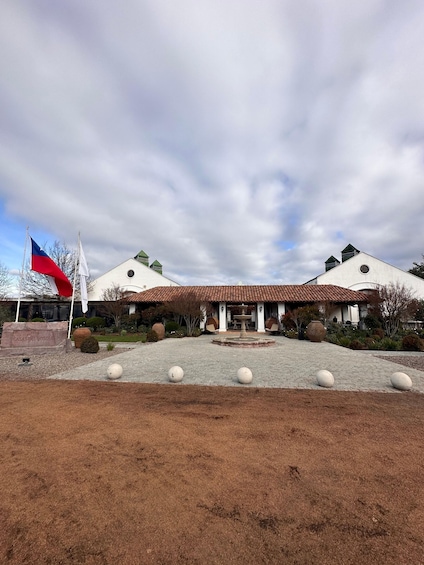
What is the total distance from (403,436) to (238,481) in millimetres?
2801

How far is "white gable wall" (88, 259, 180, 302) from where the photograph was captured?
3167 centimetres

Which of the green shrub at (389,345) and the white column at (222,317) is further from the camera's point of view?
the white column at (222,317)

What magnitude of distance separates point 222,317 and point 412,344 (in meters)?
14.9

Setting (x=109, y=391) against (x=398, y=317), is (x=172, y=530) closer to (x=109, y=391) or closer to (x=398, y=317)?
(x=109, y=391)

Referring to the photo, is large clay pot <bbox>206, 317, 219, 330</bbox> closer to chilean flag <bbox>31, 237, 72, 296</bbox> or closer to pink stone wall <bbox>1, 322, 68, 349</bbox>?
pink stone wall <bbox>1, 322, 68, 349</bbox>

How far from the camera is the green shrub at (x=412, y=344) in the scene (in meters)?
13.5

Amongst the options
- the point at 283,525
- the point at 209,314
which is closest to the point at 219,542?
the point at 283,525

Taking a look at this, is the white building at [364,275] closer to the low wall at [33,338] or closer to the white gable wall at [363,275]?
the white gable wall at [363,275]

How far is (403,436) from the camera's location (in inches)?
157

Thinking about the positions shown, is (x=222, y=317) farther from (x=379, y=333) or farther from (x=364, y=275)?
(x=364, y=275)

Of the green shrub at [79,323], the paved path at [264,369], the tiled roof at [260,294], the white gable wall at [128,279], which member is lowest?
the paved path at [264,369]

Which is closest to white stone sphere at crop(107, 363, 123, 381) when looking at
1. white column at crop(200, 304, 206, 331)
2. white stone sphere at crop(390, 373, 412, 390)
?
white stone sphere at crop(390, 373, 412, 390)

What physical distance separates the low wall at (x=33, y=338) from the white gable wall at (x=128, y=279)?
18.7 m

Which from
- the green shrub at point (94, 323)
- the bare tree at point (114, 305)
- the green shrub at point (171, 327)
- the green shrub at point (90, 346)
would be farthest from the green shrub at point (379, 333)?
the green shrub at point (94, 323)
